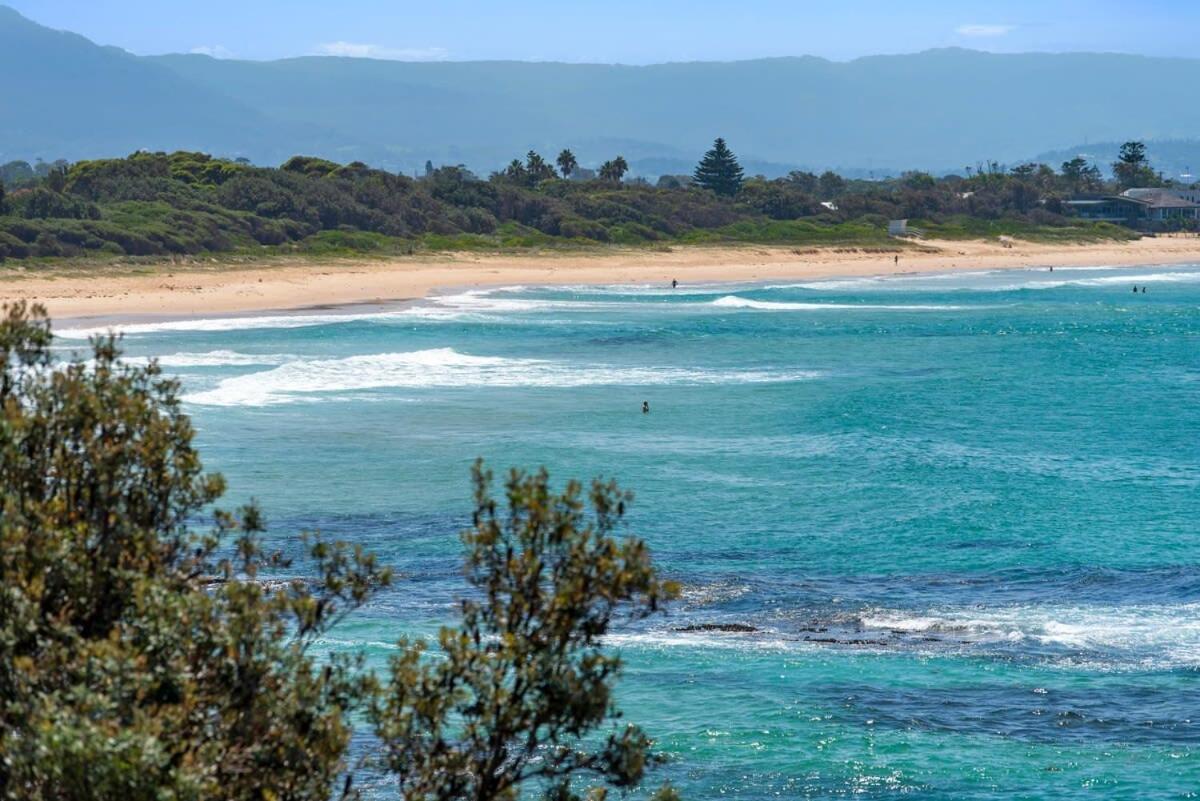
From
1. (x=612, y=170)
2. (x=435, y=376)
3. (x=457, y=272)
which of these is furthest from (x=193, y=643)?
(x=612, y=170)

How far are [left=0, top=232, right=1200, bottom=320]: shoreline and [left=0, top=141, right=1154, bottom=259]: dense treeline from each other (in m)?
3.92

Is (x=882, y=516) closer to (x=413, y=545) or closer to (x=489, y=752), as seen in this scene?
(x=413, y=545)

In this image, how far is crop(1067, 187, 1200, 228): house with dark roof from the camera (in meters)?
131

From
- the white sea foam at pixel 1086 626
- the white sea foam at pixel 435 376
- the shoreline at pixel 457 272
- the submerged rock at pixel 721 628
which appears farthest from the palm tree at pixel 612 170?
the submerged rock at pixel 721 628

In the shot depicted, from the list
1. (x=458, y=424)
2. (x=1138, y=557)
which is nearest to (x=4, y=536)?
(x=1138, y=557)

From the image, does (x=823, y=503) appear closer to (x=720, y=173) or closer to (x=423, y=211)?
(x=423, y=211)

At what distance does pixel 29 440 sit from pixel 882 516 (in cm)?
1816

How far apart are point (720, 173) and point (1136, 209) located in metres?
34.6

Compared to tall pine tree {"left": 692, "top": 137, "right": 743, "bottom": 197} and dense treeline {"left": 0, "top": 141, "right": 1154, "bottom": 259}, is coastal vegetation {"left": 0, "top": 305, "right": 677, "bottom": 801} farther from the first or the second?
tall pine tree {"left": 692, "top": 137, "right": 743, "bottom": 197}

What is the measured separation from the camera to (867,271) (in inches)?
3583

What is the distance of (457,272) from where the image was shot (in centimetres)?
7750

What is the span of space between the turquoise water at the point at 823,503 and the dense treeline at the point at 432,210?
2258cm

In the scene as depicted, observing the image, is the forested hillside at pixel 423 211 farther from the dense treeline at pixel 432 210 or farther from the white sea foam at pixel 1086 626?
the white sea foam at pixel 1086 626

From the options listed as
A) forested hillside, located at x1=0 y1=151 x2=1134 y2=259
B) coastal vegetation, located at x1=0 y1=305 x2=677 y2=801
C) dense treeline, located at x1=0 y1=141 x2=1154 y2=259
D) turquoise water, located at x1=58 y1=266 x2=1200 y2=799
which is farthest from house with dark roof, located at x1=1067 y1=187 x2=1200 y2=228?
coastal vegetation, located at x1=0 y1=305 x2=677 y2=801
